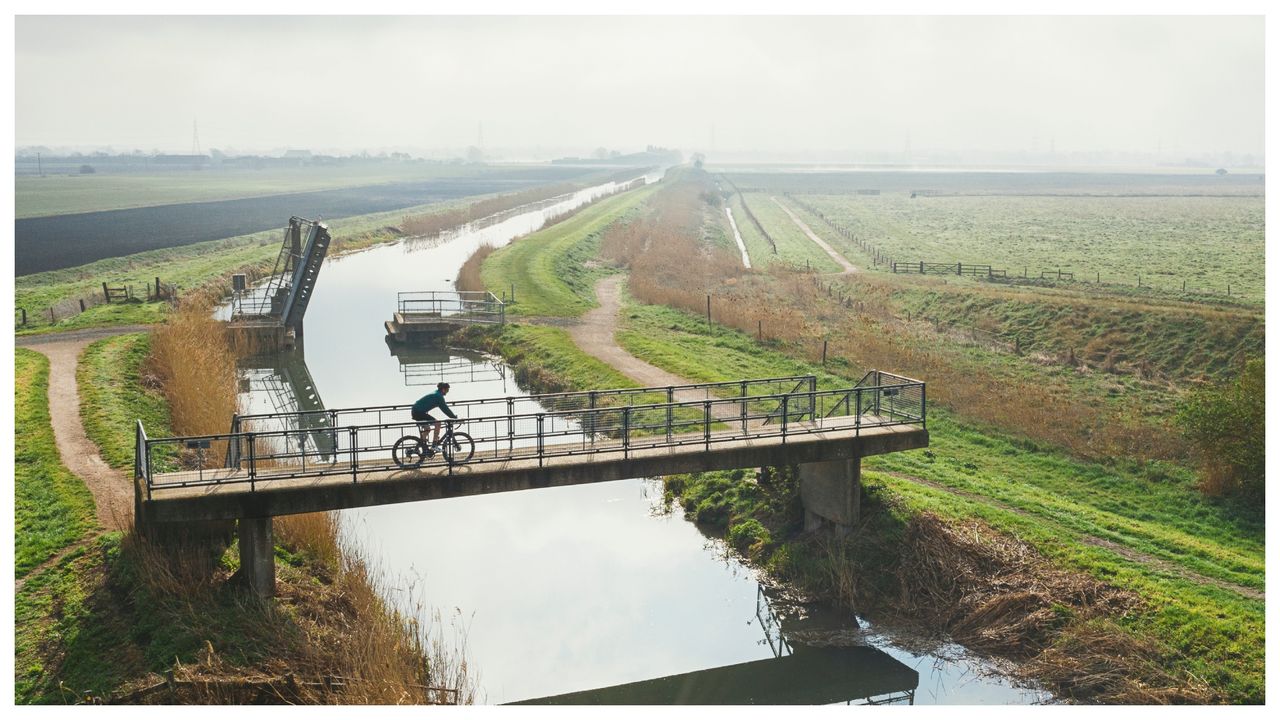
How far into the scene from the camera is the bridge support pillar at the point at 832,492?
81.0 feet

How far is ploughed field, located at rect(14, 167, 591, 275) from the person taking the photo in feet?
289

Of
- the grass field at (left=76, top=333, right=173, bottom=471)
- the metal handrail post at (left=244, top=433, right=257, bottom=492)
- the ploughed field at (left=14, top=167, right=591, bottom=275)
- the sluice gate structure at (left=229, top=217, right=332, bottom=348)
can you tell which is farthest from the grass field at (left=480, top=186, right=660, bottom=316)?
the metal handrail post at (left=244, top=433, right=257, bottom=492)

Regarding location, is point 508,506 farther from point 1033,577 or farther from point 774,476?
point 1033,577

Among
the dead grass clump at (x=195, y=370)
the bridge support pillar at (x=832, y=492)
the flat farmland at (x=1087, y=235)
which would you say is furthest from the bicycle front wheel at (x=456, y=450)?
the flat farmland at (x=1087, y=235)

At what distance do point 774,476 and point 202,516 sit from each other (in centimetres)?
1383

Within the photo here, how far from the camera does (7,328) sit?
30906 mm

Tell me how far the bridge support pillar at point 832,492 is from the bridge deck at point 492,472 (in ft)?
1.63

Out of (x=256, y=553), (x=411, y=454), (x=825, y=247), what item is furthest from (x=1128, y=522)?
(x=825, y=247)

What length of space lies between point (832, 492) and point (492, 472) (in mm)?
8109

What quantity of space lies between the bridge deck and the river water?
2.88m

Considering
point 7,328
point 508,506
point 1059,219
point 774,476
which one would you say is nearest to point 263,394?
point 7,328

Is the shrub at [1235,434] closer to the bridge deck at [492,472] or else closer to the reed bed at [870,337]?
the reed bed at [870,337]

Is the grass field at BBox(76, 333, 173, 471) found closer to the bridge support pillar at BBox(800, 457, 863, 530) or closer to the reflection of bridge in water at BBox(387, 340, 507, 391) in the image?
the reflection of bridge in water at BBox(387, 340, 507, 391)

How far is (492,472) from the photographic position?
840 inches
